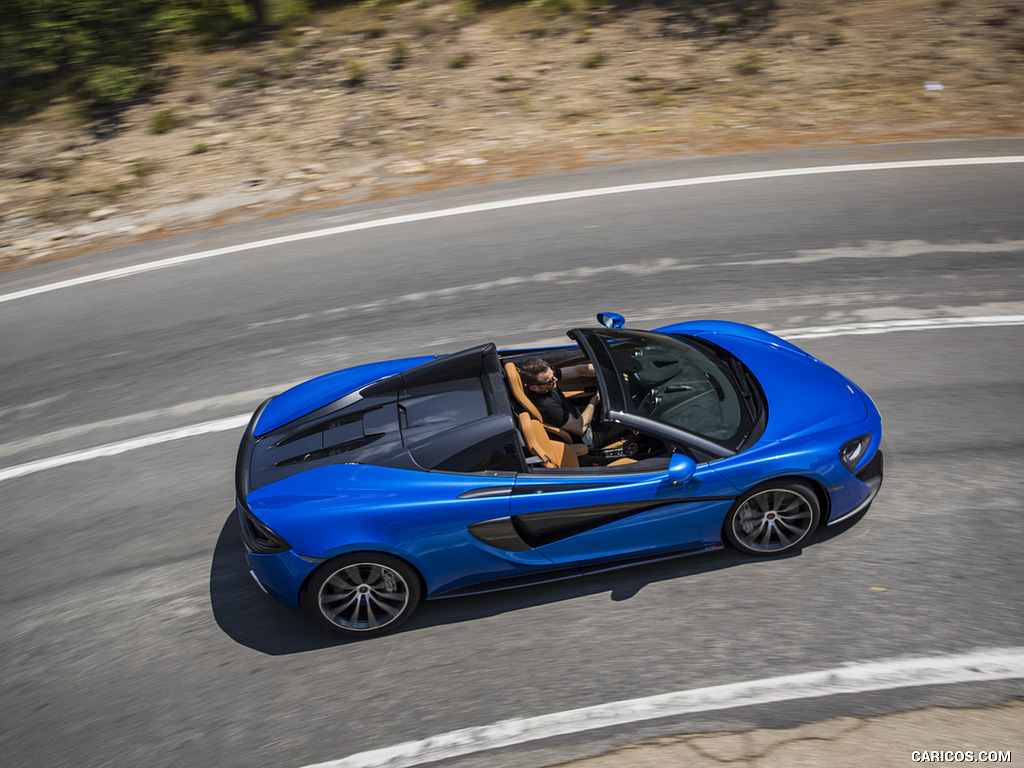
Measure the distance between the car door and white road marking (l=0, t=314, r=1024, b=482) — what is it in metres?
3.06

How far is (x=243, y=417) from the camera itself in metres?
7.11

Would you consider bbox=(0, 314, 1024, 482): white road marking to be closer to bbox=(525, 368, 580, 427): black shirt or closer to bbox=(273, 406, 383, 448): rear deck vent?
bbox=(273, 406, 383, 448): rear deck vent

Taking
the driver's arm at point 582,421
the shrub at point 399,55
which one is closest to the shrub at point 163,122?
the shrub at point 399,55

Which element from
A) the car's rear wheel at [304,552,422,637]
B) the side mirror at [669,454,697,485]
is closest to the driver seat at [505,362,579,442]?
the side mirror at [669,454,697,485]

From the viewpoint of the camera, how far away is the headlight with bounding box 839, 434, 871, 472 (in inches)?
191

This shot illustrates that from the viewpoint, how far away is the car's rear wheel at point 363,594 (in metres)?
4.58

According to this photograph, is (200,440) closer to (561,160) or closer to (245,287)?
(245,287)

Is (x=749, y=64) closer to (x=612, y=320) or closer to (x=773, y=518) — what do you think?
(x=612, y=320)

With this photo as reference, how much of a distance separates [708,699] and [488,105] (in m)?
10.4

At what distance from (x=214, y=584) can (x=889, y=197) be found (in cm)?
836

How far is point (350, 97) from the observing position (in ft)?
42.8

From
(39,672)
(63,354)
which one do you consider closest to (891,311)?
(39,672)

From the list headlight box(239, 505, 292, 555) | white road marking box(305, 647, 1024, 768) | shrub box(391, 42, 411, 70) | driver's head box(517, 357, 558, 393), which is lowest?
white road marking box(305, 647, 1024, 768)

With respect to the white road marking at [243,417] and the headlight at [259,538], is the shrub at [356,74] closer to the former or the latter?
the white road marking at [243,417]
